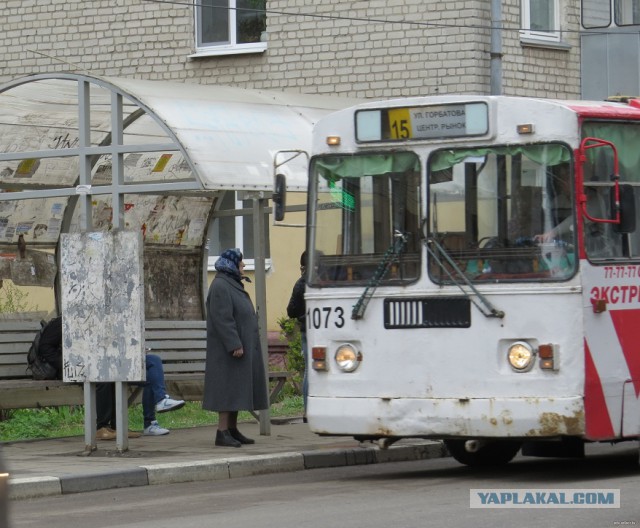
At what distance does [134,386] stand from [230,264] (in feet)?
7.28

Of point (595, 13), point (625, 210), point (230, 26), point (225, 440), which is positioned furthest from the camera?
point (230, 26)

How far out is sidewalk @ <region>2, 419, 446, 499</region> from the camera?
1185 centimetres

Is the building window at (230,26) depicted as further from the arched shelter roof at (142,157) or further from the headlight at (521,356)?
the headlight at (521,356)

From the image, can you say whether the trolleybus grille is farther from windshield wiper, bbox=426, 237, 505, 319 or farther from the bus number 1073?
the bus number 1073

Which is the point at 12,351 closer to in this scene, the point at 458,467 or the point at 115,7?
the point at 458,467

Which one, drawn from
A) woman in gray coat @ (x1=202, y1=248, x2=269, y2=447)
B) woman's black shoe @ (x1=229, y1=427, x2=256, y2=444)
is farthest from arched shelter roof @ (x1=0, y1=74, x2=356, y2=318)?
woman's black shoe @ (x1=229, y1=427, x2=256, y2=444)

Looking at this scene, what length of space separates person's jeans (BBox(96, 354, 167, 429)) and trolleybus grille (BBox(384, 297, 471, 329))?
3.83 meters

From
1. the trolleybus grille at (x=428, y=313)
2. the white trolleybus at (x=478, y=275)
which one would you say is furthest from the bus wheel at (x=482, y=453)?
the trolleybus grille at (x=428, y=313)

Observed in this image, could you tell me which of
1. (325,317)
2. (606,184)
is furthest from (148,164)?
(606,184)

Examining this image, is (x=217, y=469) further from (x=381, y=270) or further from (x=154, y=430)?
(x=154, y=430)

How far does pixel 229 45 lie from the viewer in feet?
77.7

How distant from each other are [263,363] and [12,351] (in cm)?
290

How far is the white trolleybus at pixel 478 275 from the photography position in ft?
36.7

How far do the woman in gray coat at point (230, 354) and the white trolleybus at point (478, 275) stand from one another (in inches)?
70.4
